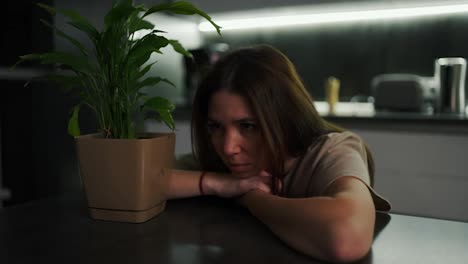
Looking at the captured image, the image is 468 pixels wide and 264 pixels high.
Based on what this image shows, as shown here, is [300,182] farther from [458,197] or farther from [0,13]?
[0,13]

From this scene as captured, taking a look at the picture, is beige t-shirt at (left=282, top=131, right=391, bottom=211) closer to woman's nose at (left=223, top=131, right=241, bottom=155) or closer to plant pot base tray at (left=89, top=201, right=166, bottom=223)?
woman's nose at (left=223, top=131, right=241, bottom=155)

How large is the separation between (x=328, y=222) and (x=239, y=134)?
0.41 meters

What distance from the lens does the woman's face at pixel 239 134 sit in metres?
1.01

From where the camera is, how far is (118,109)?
0.81 meters

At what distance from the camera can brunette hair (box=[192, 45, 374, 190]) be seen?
40.3 inches

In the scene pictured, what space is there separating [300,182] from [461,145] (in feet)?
3.93

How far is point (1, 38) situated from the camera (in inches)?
91.4

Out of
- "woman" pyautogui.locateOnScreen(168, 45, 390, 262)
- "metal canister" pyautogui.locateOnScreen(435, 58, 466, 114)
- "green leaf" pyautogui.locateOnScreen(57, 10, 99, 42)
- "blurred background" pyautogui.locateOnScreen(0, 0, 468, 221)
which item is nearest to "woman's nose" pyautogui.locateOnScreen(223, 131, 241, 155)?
"woman" pyautogui.locateOnScreen(168, 45, 390, 262)

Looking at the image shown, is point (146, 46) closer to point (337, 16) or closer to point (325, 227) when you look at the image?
point (325, 227)

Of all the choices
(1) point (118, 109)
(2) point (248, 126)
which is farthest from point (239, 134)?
(1) point (118, 109)

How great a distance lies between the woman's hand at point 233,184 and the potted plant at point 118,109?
7.2 inches

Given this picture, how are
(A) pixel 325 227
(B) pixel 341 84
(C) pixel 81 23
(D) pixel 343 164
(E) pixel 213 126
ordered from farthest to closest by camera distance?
(B) pixel 341 84 → (E) pixel 213 126 → (D) pixel 343 164 → (C) pixel 81 23 → (A) pixel 325 227

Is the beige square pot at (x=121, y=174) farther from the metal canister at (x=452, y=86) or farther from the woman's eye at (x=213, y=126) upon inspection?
the metal canister at (x=452, y=86)

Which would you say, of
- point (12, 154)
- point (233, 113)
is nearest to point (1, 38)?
point (12, 154)
